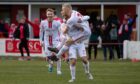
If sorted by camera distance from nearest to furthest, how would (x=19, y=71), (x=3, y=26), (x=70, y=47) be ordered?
1. (x=70, y=47)
2. (x=19, y=71)
3. (x=3, y=26)

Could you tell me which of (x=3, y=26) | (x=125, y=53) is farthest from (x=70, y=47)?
(x=3, y=26)

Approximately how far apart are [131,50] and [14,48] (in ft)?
22.0

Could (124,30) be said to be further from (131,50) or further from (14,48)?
(14,48)

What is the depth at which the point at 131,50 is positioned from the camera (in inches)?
1286

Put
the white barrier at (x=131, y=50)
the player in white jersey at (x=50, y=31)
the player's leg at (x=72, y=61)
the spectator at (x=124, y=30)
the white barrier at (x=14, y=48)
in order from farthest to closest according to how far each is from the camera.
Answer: the white barrier at (x=14, y=48) → the spectator at (x=124, y=30) → the white barrier at (x=131, y=50) → the player in white jersey at (x=50, y=31) → the player's leg at (x=72, y=61)

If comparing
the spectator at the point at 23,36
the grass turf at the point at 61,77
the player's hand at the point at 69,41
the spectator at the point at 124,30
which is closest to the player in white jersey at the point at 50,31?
the grass turf at the point at 61,77

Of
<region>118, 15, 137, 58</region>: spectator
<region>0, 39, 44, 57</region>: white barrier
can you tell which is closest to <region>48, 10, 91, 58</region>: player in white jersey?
<region>118, 15, 137, 58</region>: spectator

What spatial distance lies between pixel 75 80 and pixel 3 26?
26532 mm

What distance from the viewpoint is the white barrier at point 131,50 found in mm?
32375

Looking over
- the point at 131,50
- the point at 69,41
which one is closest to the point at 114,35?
the point at 131,50

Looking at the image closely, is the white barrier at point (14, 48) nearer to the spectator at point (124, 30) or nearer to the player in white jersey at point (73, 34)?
the spectator at point (124, 30)

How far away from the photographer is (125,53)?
3272 cm

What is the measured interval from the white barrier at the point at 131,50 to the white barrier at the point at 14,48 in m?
4.67

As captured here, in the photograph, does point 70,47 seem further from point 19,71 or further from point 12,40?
point 12,40
